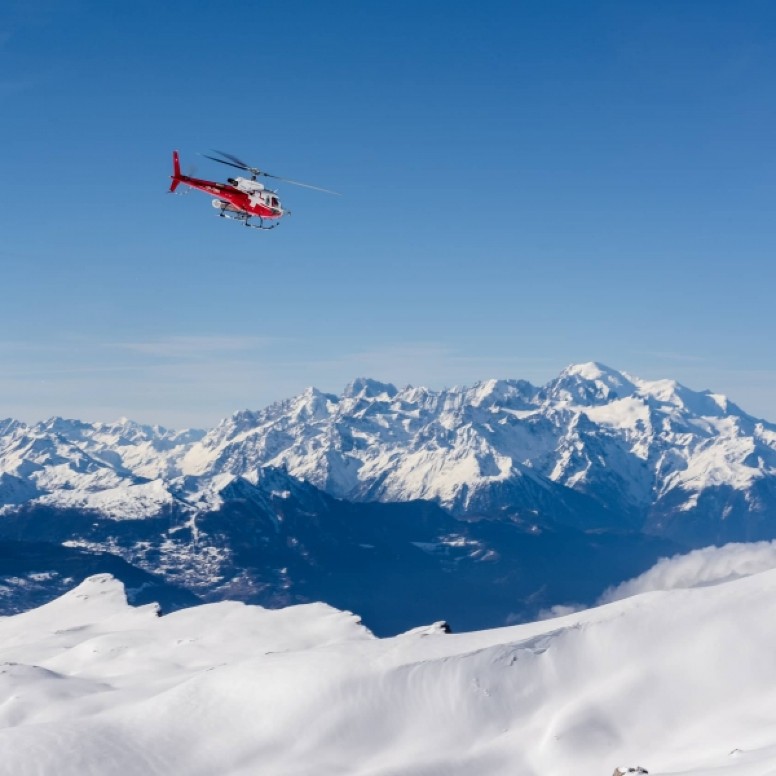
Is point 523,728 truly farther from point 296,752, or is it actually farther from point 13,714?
point 13,714

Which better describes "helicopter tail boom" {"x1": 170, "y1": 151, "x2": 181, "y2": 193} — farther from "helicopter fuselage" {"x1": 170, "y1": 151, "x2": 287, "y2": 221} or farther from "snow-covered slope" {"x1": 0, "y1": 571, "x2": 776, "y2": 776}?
"snow-covered slope" {"x1": 0, "y1": 571, "x2": 776, "y2": 776}

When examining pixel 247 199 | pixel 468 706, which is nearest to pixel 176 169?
pixel 247 199

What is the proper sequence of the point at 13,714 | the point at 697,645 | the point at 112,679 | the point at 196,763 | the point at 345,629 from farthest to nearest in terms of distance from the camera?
the point at 345,629
the point at 112,679
the point at 13,714
the point at 697,645
the point at 196,763

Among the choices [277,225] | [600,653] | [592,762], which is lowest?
[592,762]

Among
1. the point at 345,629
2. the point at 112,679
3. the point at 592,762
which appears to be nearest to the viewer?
the point at 592,762

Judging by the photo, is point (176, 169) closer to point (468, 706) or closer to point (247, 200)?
point (247, 200)

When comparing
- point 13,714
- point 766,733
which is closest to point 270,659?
point 13,714

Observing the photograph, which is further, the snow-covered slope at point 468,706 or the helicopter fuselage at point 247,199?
the helicopter fuselage at point 247,199

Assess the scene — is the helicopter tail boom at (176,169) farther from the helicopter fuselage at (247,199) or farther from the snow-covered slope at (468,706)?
the snow-covered slope at (468,706)

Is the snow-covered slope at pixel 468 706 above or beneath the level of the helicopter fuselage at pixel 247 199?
beneath
